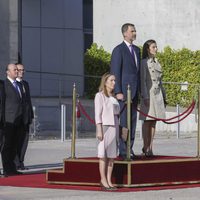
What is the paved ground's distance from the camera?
12.9m

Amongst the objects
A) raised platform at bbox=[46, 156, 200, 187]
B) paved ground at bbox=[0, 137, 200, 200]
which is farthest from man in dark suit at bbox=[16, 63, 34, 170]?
raised platform at bbox=[46, 156, 200, 187]

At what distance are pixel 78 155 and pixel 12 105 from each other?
388cm

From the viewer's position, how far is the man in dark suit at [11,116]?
52.5 ft

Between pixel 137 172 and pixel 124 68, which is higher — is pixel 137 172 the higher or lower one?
the lower one

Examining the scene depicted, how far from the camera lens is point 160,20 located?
1282 inches

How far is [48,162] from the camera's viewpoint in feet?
60.4

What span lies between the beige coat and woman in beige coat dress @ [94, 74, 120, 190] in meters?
1.60

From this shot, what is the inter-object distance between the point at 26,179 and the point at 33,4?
22.3 m

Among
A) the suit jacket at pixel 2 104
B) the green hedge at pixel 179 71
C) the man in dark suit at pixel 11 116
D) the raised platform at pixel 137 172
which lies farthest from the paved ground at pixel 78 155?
the green hedge at pixel 179 71

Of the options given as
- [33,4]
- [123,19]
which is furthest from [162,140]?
[33,4]

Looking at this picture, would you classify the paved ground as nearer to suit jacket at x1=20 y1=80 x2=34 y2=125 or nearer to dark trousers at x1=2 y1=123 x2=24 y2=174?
dark trousers at x1=2 y1=123 x2=24 y2=174

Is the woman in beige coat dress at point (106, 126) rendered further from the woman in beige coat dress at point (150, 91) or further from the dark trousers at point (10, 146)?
the dark trousers at point (10, 146)

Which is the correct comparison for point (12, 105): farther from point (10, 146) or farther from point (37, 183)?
point (37, 183)

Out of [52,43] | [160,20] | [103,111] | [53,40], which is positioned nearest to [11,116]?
[103,111]
